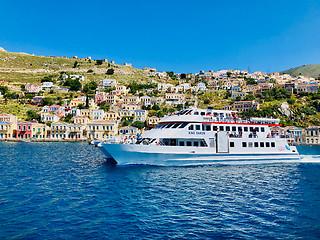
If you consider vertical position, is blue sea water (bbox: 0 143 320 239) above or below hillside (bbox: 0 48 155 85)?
below

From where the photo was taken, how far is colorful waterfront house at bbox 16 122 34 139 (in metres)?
86.8

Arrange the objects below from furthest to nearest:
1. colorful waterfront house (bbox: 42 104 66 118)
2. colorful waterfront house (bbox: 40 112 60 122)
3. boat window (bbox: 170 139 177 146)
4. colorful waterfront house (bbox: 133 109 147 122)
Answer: colorful waterfront house (bbox: 42 104 66 118)
colorful waterfront house (bbox: 133 109 147 122)
colorful waterfront house (bbox: 40 112 60 122)
boat window (bbox: 170 139 177 146)

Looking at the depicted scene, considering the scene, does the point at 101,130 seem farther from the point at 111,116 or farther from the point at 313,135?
the point at 313,135

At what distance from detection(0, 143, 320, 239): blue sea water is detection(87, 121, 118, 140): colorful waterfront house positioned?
6629 cm

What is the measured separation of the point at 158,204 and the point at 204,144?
12.8 metres

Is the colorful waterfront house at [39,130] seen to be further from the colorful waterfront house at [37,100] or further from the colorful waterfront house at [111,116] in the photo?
the colorful waterfront house at [37,100]

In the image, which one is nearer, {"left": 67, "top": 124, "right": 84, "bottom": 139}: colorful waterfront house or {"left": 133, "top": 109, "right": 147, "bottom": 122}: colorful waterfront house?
{"left": 67, "top": 124, "right": 84, "bottom": 139}: colorful waterfront house

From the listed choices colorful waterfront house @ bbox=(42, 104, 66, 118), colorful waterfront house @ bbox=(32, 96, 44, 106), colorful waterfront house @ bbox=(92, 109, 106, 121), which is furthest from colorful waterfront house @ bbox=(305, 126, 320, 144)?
colorful waterfront house @ bbox=(32, 96, 44, 106)

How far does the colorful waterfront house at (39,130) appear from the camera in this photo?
288 ft

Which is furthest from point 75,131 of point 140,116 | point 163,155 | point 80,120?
point 163,155

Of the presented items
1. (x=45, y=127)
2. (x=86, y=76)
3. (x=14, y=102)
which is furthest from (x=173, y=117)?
(x=86, y=76)

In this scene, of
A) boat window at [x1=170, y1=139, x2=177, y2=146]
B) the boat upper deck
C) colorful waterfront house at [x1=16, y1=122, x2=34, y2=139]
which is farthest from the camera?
colorful waterfront house at [x1=16, y1=122, x2=34, y2=139]

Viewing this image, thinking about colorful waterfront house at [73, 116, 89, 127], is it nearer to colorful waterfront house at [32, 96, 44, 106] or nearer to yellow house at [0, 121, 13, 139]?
yellow house at [0, 121, 13, 139]

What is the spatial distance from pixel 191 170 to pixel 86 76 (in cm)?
15830
